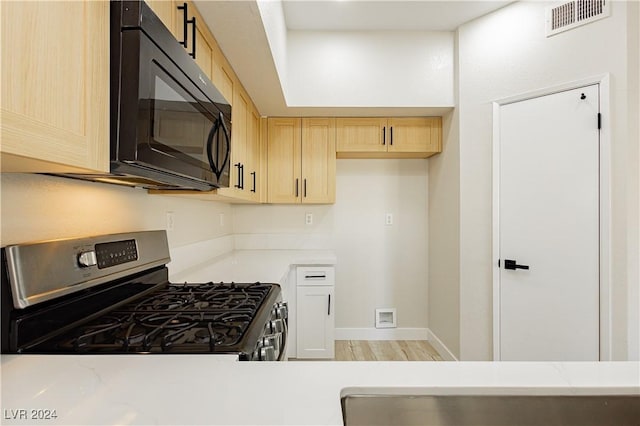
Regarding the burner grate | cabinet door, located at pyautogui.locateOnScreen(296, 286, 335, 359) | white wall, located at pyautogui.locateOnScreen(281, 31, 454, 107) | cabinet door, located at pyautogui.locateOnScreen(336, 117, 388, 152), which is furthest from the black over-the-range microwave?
cabinet door, located at pyautogui.locateOnScreen(336, 117, 388, 152)

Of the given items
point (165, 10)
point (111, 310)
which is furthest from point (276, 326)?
point (165, 10)

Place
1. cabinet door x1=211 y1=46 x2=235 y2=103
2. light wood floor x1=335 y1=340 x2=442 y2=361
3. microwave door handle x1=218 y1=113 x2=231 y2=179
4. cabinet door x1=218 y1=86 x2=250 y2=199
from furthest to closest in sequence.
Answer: light wood floor x1=335 y1=340 x2=442 y2=361 → cabinet door x1=218 y1=86 x2=250 y2=199 → cabinet door x1=211 y1=46 x2=235 y2=103 → microwave door handle x1=218 y1=113 x2=231 y2=179

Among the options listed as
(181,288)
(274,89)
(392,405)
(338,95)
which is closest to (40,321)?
(181,288)

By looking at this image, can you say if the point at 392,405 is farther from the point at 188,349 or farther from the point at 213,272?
the point at 213,272

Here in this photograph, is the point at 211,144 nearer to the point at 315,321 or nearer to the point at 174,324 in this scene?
the point at 174,324

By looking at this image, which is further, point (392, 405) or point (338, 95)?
point (338, 95)

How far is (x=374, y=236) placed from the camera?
11.2ft

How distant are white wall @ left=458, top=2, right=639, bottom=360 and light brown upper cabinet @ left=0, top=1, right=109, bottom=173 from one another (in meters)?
2.40

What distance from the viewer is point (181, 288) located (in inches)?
58.8

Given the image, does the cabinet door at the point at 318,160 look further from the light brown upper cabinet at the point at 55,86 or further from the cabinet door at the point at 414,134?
the light brown upper cabinet at the point at 55,86

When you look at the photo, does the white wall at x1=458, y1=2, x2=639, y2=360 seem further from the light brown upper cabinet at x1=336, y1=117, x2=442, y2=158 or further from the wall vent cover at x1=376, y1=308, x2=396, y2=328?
the wall vent cover at x1=376, y1=308, x2=396, y2=328

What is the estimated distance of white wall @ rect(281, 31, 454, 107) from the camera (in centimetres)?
277

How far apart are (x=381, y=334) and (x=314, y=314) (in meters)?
0.97

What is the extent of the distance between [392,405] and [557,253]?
2024 mm
